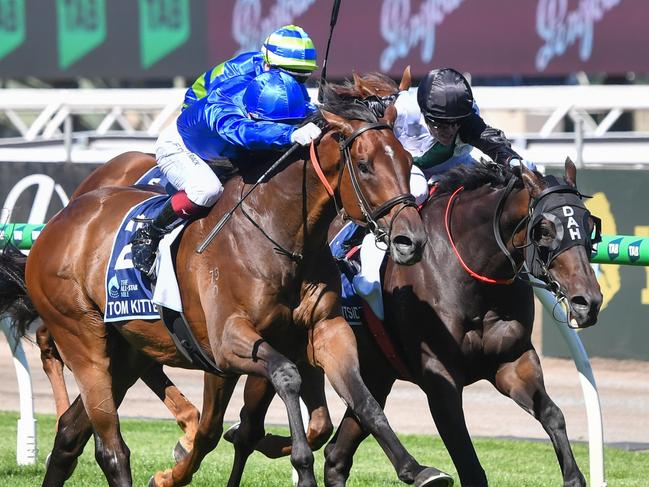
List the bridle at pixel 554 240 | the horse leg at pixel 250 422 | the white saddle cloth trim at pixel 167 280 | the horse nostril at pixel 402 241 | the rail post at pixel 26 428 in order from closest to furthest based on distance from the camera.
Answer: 1. the horse nostril at pixel 402 241
2. the bridle at pixel 554 240
3. the white saddle cloth trim at pixel 167 280
4. the horse leg at pixel 250 422
5. the rail post at pixel 26 428

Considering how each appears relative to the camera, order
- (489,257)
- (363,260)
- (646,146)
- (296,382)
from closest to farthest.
A: (296,382) → (489,257) → (363,260) → (646,146)

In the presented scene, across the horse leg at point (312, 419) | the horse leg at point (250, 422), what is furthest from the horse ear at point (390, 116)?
the horse leg at point (250, 422)

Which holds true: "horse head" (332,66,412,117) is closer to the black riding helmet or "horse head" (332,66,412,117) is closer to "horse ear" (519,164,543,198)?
the black riding helmet

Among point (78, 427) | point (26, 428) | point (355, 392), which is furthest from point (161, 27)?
point (355, 392)

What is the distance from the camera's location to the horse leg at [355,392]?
180 inches

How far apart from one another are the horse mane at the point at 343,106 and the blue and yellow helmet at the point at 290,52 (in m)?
0.21

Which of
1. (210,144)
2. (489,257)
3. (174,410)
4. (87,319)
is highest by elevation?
(210,144)

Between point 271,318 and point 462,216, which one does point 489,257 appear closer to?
point 462,216

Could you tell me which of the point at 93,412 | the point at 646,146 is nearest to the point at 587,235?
the point at 93,412

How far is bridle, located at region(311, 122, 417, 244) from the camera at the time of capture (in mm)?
4703

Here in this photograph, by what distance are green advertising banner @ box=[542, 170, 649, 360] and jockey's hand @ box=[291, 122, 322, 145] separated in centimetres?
540

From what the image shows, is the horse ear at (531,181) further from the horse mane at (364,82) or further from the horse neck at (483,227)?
the horse mane at (364,82)

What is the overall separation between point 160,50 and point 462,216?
1165 cm

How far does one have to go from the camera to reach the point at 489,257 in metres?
5.45
